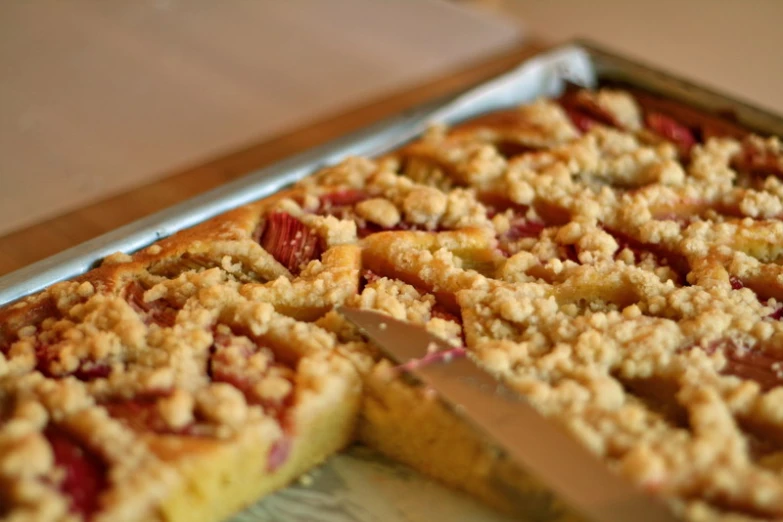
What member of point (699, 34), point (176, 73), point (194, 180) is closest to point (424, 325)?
point (194, 180)

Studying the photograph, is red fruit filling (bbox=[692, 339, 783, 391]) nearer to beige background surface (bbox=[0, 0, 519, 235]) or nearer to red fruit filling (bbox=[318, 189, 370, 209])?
red fruit filling (bbox=[318, 189, 370, 209])

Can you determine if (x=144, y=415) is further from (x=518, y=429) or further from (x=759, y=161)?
(x=759, y=161)

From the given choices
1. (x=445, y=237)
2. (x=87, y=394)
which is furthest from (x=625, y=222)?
(x=87, y=394)

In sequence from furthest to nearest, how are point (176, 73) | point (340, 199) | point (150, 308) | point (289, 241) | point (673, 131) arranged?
point (176, 73) → point (673, 131) → point (340, 199) → point (289, 241) → point (150, 308)

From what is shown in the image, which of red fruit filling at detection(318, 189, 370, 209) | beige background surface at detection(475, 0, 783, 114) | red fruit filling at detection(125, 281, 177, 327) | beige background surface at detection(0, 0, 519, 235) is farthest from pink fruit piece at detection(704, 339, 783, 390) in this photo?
beige background surface at detection(475, 0, 783, 114)

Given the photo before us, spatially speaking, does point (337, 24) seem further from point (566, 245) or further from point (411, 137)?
point (566, 245)

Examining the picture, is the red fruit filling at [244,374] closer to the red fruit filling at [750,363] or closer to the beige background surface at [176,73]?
the red fruit filling at [750,363]

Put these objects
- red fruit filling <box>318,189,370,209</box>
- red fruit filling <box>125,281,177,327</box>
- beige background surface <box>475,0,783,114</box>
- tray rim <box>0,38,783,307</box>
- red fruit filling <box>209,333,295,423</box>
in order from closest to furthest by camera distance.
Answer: red fruit filling <box>209,333,295,423</box> → red fruit filling <box>125,281,177,327</box> → tray rim <box>0,38,783,307</box> → red fruit filling <box>318,189,370,209</box> → beige background surface <box>475,0,783,114</box>
